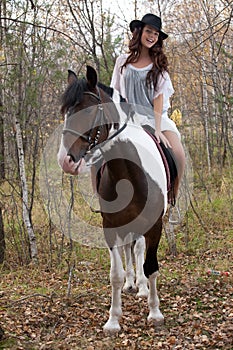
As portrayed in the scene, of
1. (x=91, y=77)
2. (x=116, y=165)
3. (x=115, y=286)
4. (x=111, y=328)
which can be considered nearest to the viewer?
(x=91, y=77)

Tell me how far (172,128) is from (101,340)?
2043 mm

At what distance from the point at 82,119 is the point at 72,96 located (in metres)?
0.17

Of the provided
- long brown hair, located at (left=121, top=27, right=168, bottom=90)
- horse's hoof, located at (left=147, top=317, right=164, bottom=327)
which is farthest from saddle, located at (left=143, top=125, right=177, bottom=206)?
horse's hoof, located at (left=147, top=317, right=164, bottom=327)

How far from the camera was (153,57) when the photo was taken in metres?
4.20

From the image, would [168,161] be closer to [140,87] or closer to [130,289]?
[140,87]

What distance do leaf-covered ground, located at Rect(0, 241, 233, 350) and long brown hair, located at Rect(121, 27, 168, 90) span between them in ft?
7.16

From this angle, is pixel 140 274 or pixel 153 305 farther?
pixel 140 274

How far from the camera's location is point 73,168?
10.3ft

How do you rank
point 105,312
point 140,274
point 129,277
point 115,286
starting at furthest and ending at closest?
point 129,277 → point 140,274 → point 105,312 → point 115,286

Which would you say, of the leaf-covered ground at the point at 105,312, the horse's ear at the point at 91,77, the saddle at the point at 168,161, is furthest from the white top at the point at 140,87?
the leaf-covered ground at the point at 105,312

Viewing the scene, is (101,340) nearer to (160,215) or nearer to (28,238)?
(160,215)

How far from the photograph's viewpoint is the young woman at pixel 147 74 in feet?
13.7

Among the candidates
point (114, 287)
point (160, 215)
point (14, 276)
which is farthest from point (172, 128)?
point (14, 276)

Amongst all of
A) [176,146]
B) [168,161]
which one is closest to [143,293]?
[168,161]
